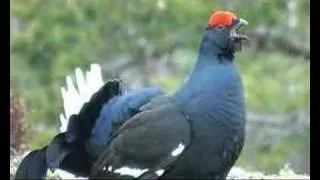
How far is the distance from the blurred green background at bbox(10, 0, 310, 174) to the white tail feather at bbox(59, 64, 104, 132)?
155 inches

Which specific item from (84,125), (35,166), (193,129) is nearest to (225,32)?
(193,129)

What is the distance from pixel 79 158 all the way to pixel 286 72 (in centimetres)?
711

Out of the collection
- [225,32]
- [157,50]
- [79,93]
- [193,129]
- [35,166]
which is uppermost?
[157,50]

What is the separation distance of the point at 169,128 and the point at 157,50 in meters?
5.85

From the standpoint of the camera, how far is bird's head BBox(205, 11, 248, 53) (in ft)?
14.2

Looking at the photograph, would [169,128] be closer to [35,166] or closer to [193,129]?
[193,129]

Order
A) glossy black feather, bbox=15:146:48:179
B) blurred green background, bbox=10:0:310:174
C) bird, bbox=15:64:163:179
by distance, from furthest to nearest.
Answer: blurred green background, bbox=10:0:310:174, glossy black feather, bbox=15:146:48:179, bird, bbox=15:64:163:179

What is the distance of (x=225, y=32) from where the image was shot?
433 cm

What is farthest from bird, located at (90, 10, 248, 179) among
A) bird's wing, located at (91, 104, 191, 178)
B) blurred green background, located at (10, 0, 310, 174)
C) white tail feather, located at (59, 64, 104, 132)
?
blurred green background, located at (10, 0, 310, 174)

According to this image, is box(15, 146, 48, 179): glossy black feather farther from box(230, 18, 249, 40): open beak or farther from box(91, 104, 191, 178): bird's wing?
box(230, 18, 249, 40): open beak

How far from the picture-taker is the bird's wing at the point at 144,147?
4.17 meters

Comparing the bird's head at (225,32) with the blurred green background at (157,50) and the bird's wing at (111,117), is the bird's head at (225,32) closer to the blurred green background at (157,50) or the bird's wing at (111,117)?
the bird's wing at (111,117)

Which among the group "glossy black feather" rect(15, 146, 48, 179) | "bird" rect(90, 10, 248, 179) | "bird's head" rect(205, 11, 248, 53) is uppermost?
"bird's head" rect(205, 11, 248, 53)

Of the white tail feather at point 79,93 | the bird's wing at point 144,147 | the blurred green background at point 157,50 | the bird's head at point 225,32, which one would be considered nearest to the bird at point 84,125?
the white tail feather at point 79,93
